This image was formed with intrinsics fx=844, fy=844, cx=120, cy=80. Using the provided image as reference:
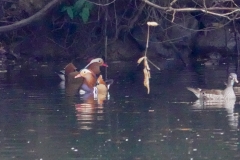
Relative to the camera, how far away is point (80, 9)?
20172 mm

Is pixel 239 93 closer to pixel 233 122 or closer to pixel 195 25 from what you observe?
pixel 233 122

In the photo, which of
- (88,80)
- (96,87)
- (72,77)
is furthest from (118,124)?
(72,77)

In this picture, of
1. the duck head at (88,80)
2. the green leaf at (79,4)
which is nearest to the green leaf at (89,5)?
the green leaf at (79,4)

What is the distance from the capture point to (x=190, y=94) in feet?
40.4

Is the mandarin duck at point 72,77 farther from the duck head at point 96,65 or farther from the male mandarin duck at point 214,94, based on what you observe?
the male mandarin duck at point 214,94

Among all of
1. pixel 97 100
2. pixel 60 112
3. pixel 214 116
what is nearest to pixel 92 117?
pixel 60 112

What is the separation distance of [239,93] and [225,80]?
1.73m

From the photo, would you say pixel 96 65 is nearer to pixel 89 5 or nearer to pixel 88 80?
pixel 88 80

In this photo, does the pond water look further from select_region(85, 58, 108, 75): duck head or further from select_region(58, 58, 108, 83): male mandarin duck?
select_region(85, 58, 108, 75): duck head

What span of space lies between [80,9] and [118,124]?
11.4 metres

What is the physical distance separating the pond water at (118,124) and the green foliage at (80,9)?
231 inches

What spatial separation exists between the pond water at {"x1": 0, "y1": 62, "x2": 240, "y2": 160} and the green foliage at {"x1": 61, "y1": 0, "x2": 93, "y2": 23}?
586 centimetres

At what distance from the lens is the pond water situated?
7328mm

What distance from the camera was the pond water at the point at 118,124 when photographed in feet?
24.0
